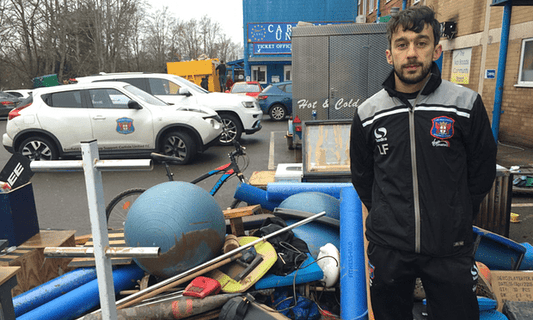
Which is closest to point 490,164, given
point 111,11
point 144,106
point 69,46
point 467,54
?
point 144,106

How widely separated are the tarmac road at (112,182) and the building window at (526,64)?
5957 mm

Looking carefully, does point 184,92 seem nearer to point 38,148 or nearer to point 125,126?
point 125,126

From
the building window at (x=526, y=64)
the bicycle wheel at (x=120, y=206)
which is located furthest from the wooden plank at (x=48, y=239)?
the building window at (x=526, y=64)

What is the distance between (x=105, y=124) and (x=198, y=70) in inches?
641

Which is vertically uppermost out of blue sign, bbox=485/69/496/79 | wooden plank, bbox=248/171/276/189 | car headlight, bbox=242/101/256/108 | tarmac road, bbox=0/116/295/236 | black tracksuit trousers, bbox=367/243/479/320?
blue sign, bbox=485/69/496/79

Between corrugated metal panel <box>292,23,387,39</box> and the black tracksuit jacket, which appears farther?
corrugated metal panel <box>292,23,387,39</box>

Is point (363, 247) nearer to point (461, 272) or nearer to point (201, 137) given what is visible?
point (461, 272)

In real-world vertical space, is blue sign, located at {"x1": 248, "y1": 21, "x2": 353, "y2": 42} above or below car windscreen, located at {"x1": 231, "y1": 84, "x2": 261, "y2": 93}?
above

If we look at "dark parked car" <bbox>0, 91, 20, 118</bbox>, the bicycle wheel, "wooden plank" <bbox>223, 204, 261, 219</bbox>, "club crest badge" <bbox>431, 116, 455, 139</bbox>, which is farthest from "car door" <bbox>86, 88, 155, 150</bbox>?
"dark parked car" <bbox>0, 91, 20, 118</bbox>

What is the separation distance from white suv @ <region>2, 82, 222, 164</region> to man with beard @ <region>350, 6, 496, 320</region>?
6.99 meters

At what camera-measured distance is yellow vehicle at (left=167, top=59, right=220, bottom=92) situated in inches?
944

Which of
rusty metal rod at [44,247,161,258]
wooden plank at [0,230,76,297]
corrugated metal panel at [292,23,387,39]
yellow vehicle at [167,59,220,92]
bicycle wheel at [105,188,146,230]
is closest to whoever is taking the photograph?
rusty metal rod at [44,247,161,258]

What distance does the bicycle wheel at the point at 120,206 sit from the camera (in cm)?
497

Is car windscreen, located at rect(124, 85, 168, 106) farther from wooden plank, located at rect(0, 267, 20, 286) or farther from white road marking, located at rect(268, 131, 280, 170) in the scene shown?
wooden plank, located at rect(0, 267, 20, 286)
